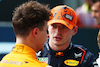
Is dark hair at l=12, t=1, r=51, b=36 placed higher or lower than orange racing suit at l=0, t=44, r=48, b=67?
higher

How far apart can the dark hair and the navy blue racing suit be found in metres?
0.72

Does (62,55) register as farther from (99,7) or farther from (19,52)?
(99,7)

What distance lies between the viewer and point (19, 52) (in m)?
1.43

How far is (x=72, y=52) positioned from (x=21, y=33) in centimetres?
90

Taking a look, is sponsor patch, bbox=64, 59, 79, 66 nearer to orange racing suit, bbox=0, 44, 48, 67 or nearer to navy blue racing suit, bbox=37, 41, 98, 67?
navy blue racing suit, bbox=37, 41, 98, 67

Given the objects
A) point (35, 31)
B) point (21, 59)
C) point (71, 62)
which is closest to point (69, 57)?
point (71, 62)

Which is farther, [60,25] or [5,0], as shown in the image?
[5,0]

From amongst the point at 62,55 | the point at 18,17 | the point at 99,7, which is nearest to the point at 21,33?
the point at 18,17

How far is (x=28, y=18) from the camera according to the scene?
146cm

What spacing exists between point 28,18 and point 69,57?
90 cm

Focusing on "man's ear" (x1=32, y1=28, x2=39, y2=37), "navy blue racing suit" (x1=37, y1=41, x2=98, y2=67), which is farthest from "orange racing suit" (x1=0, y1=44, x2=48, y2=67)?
"navy blue racing suit" (x1=37, y1=41, x2=98, y2=67)

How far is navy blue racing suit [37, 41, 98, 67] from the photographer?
207 cm

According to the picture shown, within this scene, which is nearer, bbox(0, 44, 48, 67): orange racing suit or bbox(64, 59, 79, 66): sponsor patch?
bbox(0, 44, 48, 67): orange racing suit

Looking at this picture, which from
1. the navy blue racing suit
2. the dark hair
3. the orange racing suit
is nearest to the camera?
the orange racing suit
